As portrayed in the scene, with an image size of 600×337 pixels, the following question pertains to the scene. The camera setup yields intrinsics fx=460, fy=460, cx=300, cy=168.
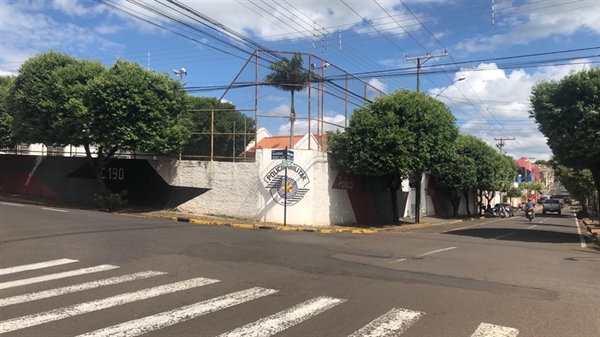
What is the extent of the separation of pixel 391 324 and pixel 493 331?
4.00ft

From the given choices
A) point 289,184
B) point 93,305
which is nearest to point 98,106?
point 289,184

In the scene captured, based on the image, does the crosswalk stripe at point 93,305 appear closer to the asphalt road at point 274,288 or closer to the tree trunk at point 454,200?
the asphalt road at point 274,288

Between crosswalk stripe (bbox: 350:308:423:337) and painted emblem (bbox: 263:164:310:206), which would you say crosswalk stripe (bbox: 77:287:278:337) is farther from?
painted emblem (bbox: 263:164:310:206)

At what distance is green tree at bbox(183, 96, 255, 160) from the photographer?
21031 mm

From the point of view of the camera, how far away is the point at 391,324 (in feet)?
18.9

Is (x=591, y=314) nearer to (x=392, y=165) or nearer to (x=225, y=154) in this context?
(x=392, y=165)

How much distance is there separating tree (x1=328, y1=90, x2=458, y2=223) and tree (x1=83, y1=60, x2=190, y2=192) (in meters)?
7.53

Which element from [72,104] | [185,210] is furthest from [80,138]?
[185,210]

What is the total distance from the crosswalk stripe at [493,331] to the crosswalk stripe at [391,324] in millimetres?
779

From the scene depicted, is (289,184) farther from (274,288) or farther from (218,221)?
(274,288)

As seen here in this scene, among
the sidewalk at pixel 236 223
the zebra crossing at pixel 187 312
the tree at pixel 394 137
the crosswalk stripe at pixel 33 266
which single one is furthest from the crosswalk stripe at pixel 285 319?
the tree at pixel 394 137

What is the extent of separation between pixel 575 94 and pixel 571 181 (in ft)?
118

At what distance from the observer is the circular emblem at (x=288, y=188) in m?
19.9

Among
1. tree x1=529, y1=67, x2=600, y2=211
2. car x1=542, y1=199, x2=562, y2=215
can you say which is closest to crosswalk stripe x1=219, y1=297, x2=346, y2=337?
tree x1=529, y1=67, x2=600, y2=211
